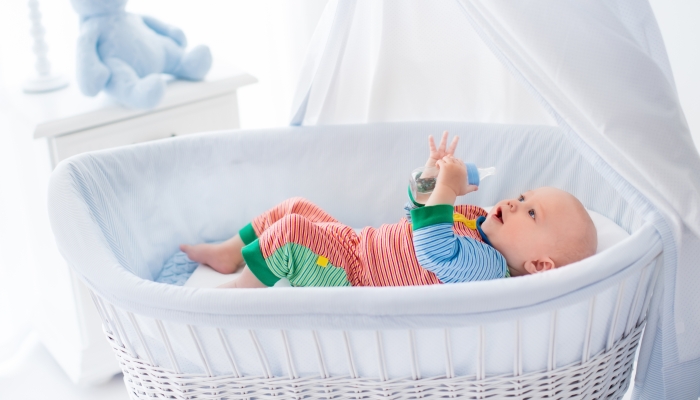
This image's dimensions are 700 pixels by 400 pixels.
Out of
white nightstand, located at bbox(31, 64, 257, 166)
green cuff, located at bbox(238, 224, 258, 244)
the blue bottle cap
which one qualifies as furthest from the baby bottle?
white nightstand, located at bbox(31, 64, 257, 166)

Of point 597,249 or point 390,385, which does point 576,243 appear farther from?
point 390,385

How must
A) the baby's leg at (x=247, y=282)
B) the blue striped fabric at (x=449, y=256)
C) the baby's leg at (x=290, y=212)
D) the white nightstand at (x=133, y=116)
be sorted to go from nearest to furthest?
the blue striped fabric at (x=449, y=256), the baby's leg at (x=247, y=282), the baby's leg at (x=290, y=212), the white nightstand at (x=133, y=116)

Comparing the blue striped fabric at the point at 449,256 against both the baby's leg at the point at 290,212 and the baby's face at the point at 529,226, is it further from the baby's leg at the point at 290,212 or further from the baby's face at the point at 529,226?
the baby's leg at the point at 290,212

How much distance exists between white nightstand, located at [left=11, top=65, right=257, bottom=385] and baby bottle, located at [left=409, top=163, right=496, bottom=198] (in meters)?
0.62

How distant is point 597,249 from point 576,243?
0.29 feet

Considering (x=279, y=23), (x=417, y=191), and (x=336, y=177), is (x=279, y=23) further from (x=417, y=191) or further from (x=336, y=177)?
(x=417, y=191)

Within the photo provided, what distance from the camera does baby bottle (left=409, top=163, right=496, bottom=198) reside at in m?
1.30

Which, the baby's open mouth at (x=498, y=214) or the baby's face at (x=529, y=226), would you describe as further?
the baby's open mouth at (x=498, y=214)

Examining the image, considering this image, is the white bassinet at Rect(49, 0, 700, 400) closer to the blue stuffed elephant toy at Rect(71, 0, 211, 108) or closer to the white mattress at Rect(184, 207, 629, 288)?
the white mattress at Rect(184, 207, 629, 288)

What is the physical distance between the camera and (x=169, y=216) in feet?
4.83

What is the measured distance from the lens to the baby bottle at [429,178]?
1.30 metres

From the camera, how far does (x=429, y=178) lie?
1.33 m

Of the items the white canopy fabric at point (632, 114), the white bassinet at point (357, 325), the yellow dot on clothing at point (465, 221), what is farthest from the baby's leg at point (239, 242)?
the white canopy fabric at point (632, 114)

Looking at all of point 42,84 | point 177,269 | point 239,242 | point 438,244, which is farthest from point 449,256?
point 42,84
